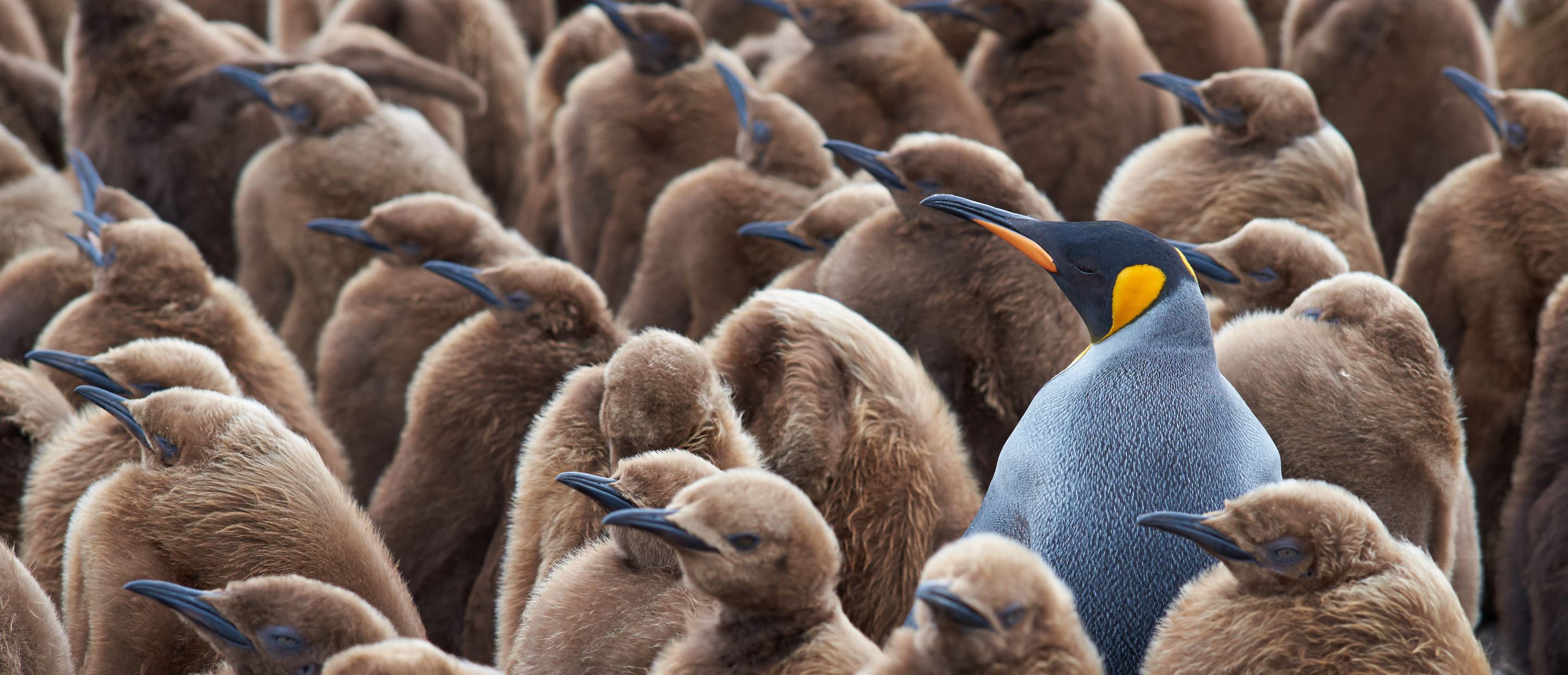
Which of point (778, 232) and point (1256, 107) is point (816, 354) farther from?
point (1256, 107)

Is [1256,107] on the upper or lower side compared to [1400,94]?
upper

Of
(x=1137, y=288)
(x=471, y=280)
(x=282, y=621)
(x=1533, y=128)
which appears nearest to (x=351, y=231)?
(x=471, y=280)

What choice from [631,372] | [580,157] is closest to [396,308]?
[580,157]

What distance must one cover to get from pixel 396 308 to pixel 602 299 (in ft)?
2.17

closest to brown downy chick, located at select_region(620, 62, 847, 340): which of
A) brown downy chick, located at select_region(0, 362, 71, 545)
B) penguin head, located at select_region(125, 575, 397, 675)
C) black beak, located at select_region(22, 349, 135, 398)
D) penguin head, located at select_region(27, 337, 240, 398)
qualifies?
penguin head, located at select_region(27, 337, 240, 398)

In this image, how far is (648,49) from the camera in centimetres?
414

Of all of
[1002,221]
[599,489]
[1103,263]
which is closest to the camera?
[599,489]

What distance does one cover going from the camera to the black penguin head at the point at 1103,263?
2.22m

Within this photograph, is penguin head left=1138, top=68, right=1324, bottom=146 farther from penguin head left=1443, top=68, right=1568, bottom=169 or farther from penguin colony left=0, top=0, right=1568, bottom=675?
penguin head left=1443, top=68, right=1568, bottom=169

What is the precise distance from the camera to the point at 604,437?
2492mm

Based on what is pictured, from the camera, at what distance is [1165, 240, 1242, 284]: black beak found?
283cm

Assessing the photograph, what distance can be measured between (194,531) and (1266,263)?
1970 millimetres

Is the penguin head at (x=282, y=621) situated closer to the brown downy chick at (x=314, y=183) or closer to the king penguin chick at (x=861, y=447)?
the king penguin chick at (x=861, y=447)

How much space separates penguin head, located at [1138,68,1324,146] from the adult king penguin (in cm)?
123
